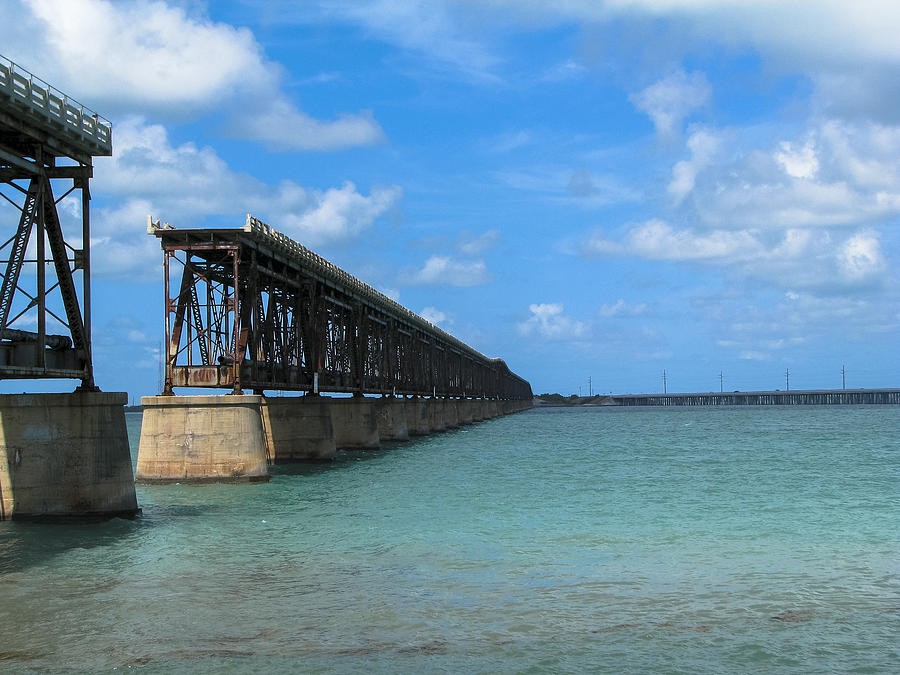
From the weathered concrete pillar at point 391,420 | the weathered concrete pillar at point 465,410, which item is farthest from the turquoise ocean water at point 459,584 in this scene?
the weathered concrete pillar at point 465,410

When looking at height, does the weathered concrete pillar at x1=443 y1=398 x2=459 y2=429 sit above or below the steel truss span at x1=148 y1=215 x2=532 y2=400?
below

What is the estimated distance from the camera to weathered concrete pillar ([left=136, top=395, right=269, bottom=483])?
3822 cm

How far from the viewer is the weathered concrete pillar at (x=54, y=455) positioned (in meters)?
25.4

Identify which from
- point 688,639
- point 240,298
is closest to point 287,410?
point 240,298

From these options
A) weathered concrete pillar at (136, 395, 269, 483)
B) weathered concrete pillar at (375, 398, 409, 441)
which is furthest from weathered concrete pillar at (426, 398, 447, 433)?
weathered concrete pillar at (136, 395, 269, 483)

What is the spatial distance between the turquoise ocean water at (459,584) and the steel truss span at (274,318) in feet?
26.4

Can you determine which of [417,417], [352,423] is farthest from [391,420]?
[352,423]

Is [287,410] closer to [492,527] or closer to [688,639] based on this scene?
[492,527]

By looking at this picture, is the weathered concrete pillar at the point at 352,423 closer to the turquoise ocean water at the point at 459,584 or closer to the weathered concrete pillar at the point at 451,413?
the turquoise ocean water at the point at 459,584

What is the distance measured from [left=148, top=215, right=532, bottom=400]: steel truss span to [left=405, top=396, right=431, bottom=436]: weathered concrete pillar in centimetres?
1401

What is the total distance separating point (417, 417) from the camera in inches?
4087

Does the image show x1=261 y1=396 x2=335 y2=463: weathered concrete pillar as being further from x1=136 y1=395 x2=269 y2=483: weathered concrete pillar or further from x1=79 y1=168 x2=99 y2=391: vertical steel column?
x1=79 y1=168 x2=99 y2=391: vertical steel column

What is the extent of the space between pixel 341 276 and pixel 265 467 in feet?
81.4

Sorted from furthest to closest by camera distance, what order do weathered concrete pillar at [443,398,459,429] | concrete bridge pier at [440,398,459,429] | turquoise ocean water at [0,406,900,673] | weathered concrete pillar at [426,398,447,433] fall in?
weathered concrete pillar at [443,398,459,429] → concrete bridge pier at [440,398,459,429] → weathered concrete pillar at [426,398,447,433] → turquoise ocean water at [0,406,900,673]
